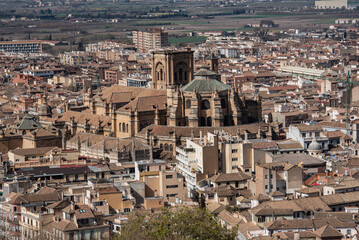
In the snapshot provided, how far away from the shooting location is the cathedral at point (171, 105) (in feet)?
284

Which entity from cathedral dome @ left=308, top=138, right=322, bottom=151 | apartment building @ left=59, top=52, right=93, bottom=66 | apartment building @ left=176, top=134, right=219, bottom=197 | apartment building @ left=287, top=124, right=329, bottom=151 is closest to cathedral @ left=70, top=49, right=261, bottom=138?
apartment building @ left=287, top=124, right=329, bottom=151

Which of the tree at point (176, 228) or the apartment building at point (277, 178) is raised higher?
the tree at point (176, 228)

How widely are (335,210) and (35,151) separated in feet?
86.6

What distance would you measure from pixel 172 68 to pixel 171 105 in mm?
6991

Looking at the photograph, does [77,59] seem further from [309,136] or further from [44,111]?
[309,136]

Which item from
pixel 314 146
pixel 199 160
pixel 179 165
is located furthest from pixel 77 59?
pixel 199 160

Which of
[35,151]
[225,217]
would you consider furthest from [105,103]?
[225,217]

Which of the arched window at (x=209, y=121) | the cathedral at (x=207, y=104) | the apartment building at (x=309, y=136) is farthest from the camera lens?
the arched window at (x=209, y=121)

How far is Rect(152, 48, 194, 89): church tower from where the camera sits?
94.5 meters

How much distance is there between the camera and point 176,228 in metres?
53.5

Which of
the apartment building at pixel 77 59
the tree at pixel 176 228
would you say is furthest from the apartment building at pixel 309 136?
the apartment building at pixel 77 59

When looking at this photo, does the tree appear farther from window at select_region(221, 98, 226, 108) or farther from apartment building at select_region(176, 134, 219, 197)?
window at select_region(221, 98, 226, 108)

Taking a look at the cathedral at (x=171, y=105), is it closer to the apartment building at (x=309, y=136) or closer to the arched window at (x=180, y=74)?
the arched window at (x=180, y=74)

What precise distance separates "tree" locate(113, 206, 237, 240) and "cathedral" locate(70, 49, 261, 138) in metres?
31.3
